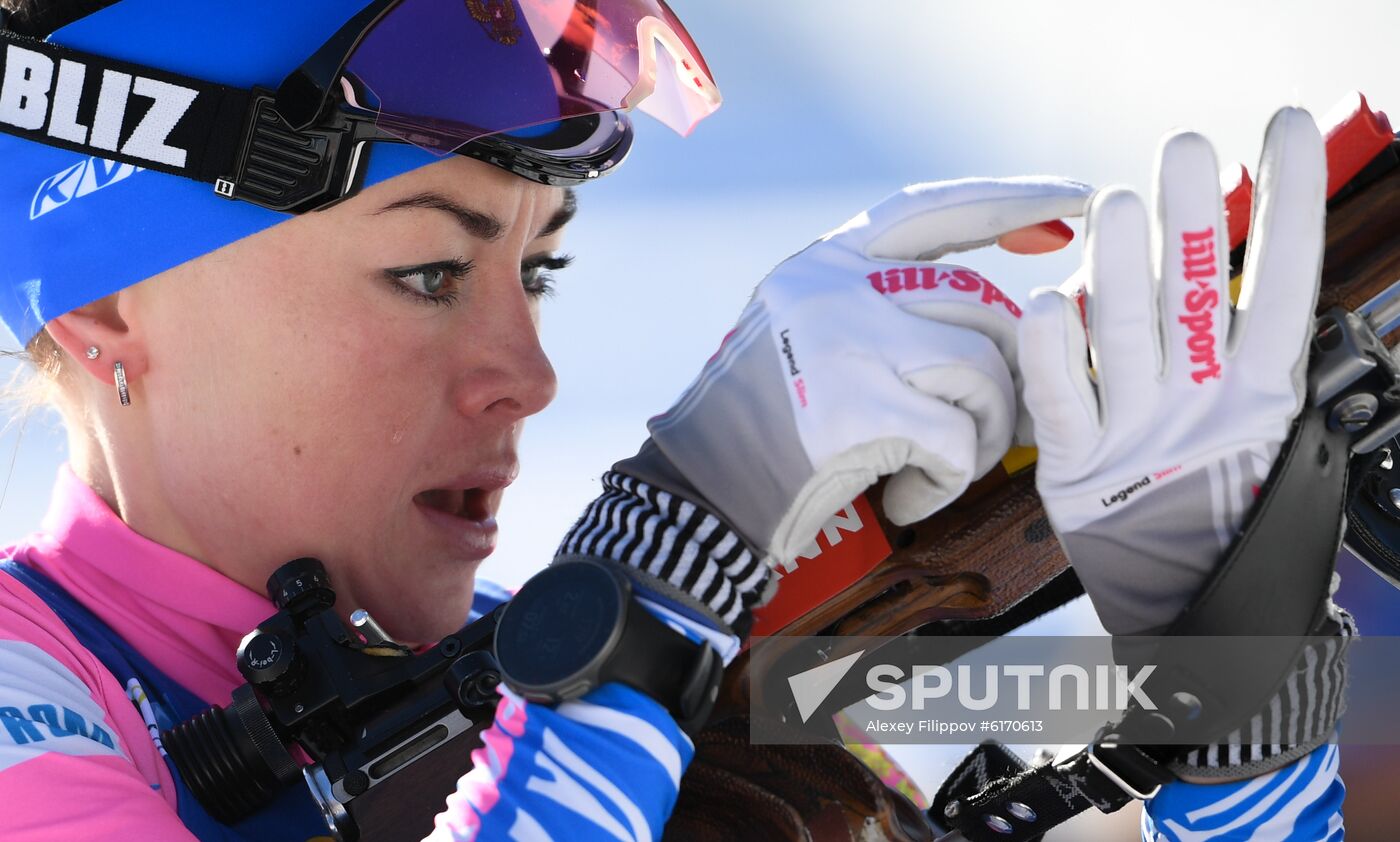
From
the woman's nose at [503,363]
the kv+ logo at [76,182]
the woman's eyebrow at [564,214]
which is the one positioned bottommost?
the woman's nose at [503,363]

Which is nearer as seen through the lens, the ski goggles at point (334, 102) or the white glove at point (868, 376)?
the white glove at point (868, 376)

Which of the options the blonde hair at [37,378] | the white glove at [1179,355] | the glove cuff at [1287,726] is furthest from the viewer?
the blonde hair at [37,378]

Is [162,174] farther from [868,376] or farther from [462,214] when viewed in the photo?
[868,376]

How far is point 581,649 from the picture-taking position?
104cm

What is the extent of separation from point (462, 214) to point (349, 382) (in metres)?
0.22

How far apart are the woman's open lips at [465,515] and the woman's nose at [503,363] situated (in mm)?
130

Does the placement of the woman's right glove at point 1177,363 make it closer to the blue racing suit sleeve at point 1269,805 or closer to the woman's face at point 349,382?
the blue racing suit sleeve at point 1269,805

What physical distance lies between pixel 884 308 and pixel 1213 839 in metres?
0.58

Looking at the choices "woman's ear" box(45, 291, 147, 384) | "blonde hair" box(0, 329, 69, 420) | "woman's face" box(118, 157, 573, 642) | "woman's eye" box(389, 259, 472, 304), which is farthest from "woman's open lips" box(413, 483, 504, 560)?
"blonde hair" box(0, 329, 69, 420)

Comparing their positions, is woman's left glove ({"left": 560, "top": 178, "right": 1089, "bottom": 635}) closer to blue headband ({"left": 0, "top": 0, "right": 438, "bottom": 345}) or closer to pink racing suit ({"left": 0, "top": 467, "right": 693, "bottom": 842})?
pink racing suit ({"left": 0, "top": 467, "right": 693, "bottom": 842})

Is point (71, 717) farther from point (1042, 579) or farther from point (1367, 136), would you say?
point (1367, 136)

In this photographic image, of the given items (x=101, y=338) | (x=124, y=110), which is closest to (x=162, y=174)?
(x=124, y=110)

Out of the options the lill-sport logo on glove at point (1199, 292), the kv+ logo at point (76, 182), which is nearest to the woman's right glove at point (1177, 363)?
the lill-sport logo on glove at point (1199, 292)

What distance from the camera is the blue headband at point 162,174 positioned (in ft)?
4.49
